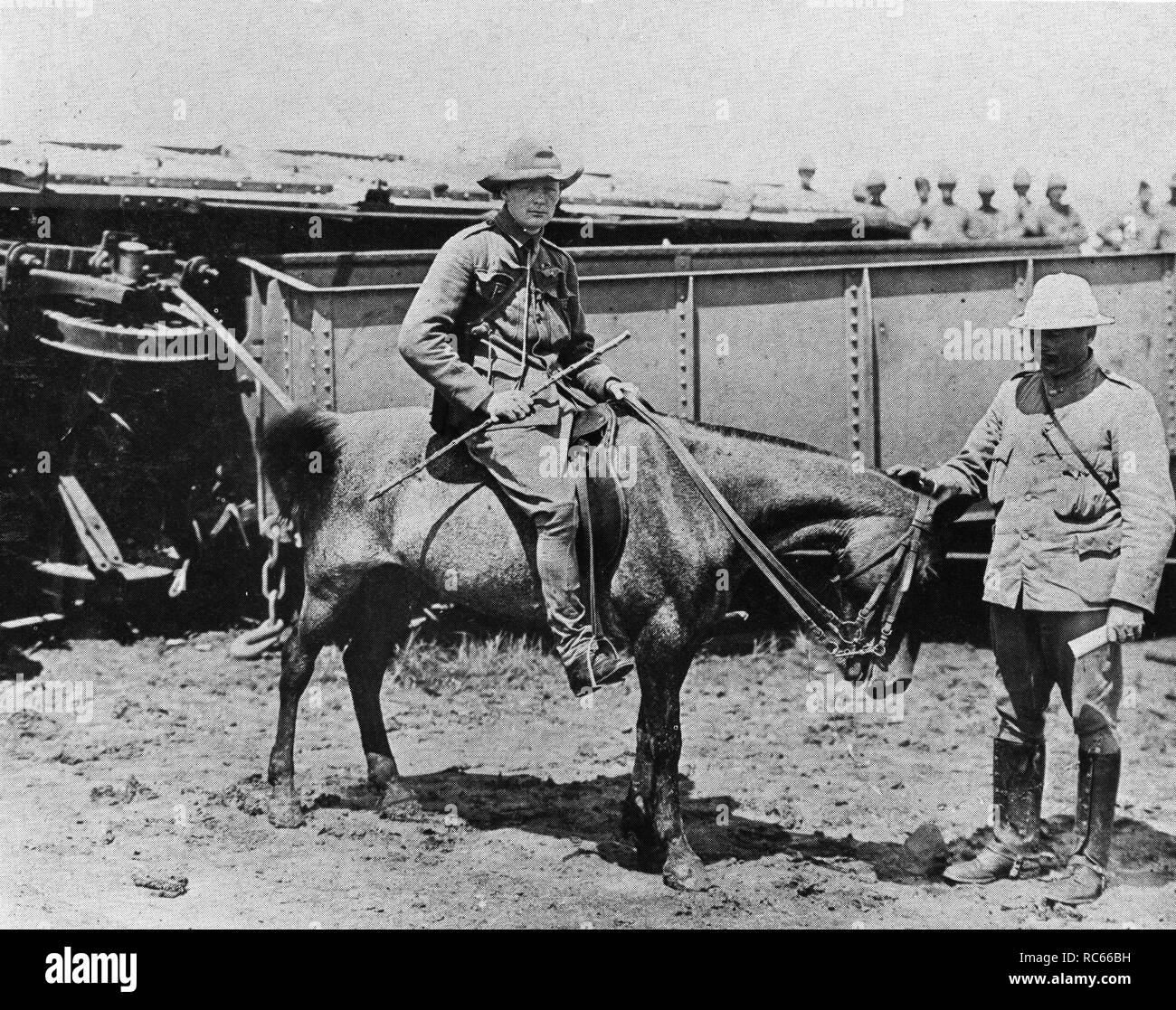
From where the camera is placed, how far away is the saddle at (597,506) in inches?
223

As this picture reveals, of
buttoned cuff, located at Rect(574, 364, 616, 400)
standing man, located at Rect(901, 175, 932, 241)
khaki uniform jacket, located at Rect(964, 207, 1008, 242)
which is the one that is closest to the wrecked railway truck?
buttoned cuff, located at Rect(574, 364, 616, 400)

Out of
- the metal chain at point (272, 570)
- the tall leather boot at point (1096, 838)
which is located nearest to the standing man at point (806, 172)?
the metal chain at point (272, 570)

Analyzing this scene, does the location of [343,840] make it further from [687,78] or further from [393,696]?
[687,78]

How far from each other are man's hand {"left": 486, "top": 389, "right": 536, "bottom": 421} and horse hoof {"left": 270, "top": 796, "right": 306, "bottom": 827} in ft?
7.31

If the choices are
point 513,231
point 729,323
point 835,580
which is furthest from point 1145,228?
point 513,231

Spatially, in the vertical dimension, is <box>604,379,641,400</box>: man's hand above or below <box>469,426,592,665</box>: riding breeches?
above

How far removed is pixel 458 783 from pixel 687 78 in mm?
4344

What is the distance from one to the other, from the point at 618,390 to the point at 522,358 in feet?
1.51

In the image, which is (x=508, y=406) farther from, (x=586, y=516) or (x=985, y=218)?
(x=985, y=218)

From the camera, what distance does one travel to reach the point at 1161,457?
523 cm

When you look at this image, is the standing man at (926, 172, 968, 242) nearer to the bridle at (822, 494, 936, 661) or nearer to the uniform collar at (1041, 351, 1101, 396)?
the uniform collar at (1041, 351, 1101, 396)

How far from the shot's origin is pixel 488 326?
19.6 feet

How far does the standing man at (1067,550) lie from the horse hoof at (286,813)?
304 cm

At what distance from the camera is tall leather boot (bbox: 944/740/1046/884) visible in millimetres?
5570
